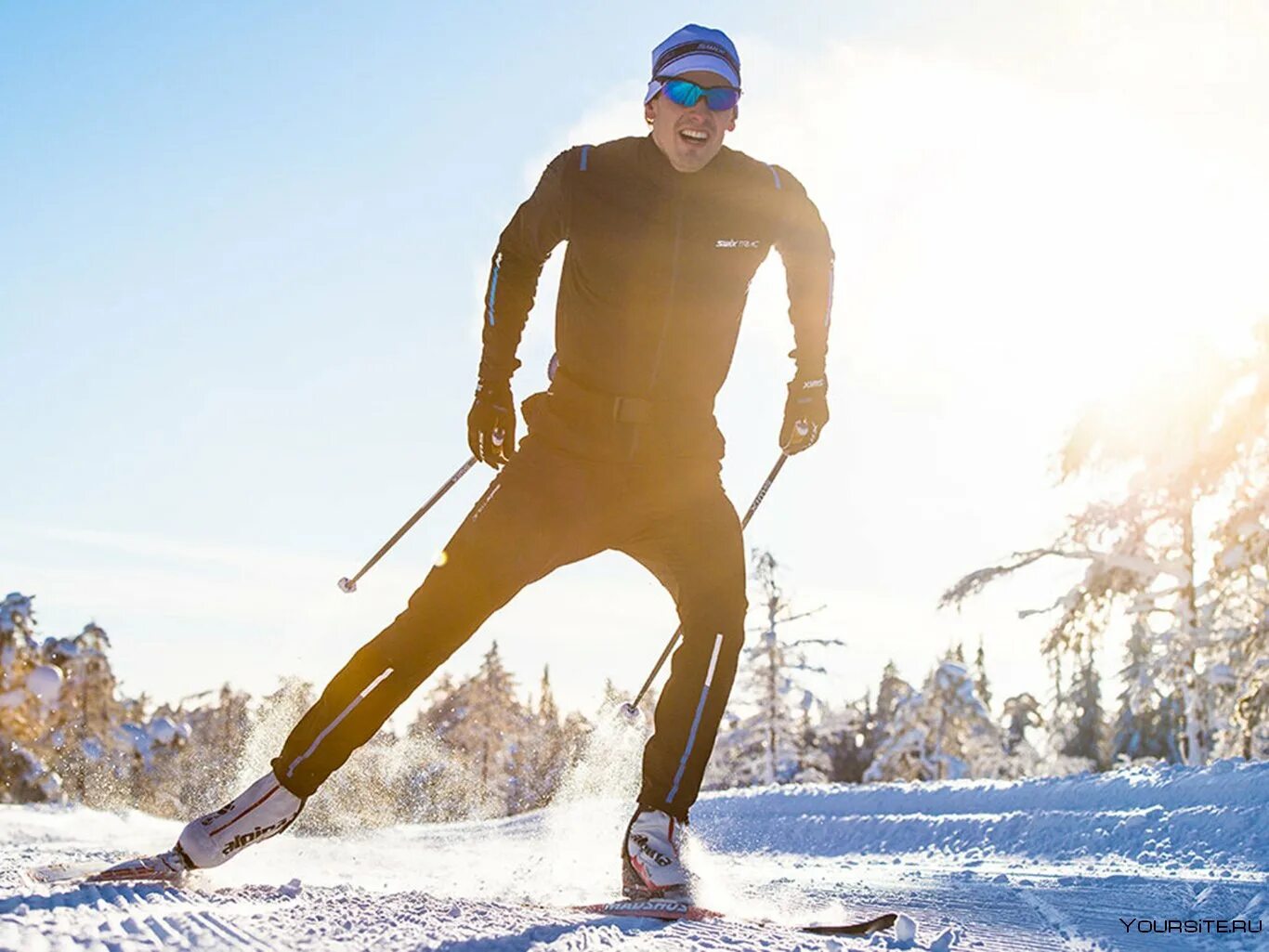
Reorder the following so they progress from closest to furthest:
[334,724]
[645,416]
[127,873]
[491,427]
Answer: [127,873] < [334,724] < [645,416] < [491,427]

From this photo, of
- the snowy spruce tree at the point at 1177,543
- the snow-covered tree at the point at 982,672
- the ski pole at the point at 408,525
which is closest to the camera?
the ski pole at the point at 408,525

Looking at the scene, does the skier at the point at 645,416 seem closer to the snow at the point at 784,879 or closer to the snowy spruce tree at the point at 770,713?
the snow at the point at 784,879

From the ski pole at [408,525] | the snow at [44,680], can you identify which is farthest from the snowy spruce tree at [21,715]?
the ski pole at [408,525]

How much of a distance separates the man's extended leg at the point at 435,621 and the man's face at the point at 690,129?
102 centimetres

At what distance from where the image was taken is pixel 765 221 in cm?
358

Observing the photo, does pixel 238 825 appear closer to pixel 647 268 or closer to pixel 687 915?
pixel 687 915

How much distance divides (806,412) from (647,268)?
86cm

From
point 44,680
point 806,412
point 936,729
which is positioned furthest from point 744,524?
point 936,729

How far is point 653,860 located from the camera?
10.2ft

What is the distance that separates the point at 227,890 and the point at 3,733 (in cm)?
2160

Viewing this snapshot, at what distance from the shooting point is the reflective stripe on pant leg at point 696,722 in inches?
129

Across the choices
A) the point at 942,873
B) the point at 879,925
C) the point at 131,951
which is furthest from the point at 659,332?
the point at 942,873

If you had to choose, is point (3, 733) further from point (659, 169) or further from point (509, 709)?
point (509, 709)

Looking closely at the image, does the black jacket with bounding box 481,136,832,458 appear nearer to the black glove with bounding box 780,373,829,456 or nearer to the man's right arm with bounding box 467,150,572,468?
the man's right arm with bounding box 467,150,572,468
